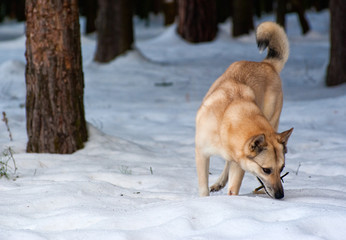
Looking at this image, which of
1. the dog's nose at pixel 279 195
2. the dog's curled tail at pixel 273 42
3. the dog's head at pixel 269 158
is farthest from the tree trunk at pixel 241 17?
the dog's nose at pixel 279 195

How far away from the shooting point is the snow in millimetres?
3061

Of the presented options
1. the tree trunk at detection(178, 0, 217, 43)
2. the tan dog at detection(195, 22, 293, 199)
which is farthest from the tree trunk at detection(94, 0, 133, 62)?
the tan dog at detection(195, 22, 293, 199)

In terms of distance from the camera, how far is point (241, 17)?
679 inches

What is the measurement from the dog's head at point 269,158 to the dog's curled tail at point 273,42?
5.36ft

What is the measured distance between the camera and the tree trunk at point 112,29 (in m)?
11.7

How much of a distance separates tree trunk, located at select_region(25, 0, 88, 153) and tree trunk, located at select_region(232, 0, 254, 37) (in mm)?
12485

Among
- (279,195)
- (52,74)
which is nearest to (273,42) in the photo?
(279,195)

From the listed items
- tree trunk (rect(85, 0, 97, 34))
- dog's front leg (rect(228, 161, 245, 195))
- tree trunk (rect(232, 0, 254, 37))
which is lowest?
tree trunk (rect(85, 0, 97, 34))

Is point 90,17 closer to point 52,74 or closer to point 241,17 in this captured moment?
point 241,17

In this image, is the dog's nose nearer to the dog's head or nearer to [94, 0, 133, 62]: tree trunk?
the dog's head

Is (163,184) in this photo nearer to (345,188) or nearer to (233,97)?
(233,97)

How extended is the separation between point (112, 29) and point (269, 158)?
8.70 metres

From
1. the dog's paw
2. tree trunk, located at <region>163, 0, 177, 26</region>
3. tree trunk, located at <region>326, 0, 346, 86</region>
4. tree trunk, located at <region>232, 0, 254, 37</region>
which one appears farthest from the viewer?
tree trunk, located at <region>163, 0, 177, 26</region>

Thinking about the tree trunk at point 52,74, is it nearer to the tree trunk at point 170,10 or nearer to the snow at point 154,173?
the snow at point 154,173
